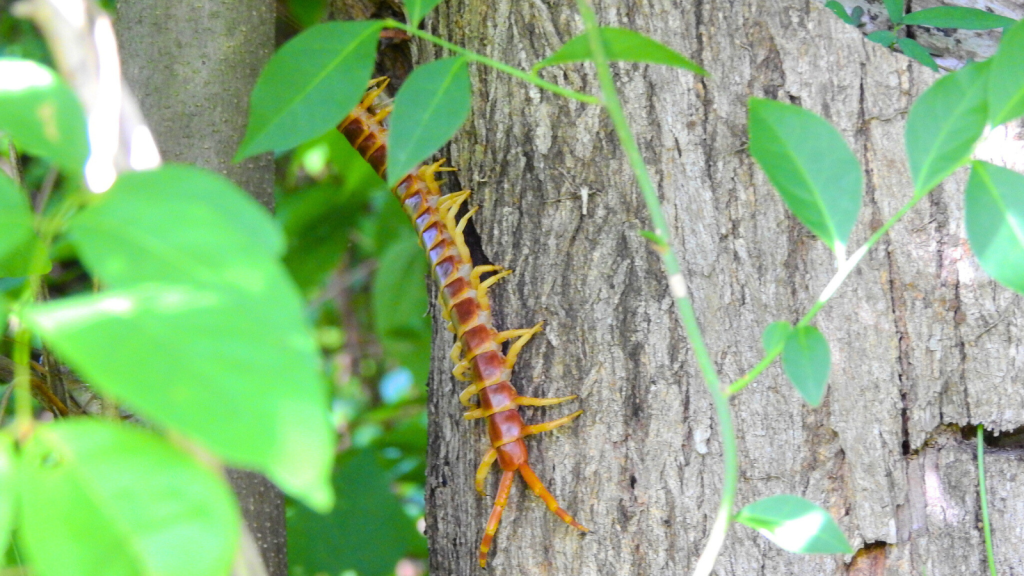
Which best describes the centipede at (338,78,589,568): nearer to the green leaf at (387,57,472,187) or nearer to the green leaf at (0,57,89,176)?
the green leaf at (387,57,472,187)

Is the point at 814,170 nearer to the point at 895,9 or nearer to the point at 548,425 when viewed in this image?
the point at 548,425

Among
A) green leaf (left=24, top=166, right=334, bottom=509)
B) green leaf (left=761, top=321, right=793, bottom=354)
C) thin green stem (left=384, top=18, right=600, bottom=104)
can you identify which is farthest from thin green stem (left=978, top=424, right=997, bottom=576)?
green leaf (left=24, top=166, right=334, bottom=509)

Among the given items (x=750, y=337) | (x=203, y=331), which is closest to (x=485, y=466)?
(x=750, y=337)

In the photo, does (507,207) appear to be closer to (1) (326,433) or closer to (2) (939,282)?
(2) (939,282)

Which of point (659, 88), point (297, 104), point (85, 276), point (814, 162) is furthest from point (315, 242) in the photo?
point (814, 162)

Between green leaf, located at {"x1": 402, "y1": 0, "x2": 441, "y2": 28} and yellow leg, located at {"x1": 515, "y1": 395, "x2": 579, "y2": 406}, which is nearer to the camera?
green leaf, located at {"x1": 402, "y1": 0, "x2": 441, "y2": 28}

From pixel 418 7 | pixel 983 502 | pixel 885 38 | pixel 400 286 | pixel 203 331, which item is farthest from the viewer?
pixel 400 286
